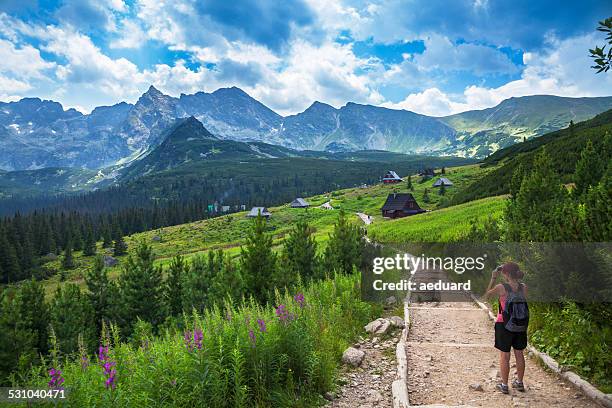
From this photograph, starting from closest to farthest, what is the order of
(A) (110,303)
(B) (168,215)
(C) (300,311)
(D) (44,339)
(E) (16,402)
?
(E) (16,402) < (C) (300,311) < (D) (44,339) < (A) (110,303) < (B) (168,215)

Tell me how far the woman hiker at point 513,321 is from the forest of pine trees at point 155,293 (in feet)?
40.0

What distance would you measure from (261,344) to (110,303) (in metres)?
30.8

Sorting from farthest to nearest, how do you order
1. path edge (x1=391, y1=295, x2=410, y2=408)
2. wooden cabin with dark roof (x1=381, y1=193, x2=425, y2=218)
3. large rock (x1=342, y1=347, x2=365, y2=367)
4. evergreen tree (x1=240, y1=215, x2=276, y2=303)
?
1. wooden cabin with dark roof (x1=381, y1=193, x2=425, y2=218)
2. evergreen tree (x1=240, y1=215, x2=276, y2=303)
3. large rock (x1=342, y1=347, x2=365, y2=367)
4. path edge (x1=391, y1=295, x2=410, y2=408)

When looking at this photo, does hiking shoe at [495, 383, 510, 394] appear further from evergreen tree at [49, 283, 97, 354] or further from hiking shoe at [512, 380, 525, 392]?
evergreen tree at [49, 283, 97, 354]

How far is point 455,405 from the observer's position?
23.9 feet

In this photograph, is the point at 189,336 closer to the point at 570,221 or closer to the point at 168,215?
the point at 570,221

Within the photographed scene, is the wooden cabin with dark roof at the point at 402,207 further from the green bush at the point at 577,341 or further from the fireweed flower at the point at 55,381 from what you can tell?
the fireweed flower at the point at 55,381

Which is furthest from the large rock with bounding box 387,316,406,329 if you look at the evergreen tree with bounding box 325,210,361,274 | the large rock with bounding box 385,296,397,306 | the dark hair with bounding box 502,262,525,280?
the evergreen tree with bounding box 325,210,361,274

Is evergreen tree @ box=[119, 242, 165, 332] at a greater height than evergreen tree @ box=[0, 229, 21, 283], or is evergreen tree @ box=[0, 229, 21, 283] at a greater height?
evergreen tree @ box=[119, 242, 165, 332]

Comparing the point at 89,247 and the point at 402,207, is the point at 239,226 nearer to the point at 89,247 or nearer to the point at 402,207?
the point at 89,247

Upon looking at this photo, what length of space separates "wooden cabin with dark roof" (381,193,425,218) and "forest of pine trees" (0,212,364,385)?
59628 millimetres

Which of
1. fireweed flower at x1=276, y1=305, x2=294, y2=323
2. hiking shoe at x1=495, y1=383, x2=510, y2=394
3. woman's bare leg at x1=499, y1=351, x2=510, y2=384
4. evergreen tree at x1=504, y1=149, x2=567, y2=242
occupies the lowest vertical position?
hiking shoe at x1=495, y1=383, x2=510, y2=394

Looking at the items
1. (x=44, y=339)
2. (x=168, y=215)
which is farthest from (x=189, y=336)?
(x=168, y=215)

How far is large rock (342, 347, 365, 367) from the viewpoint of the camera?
981 centimetres
